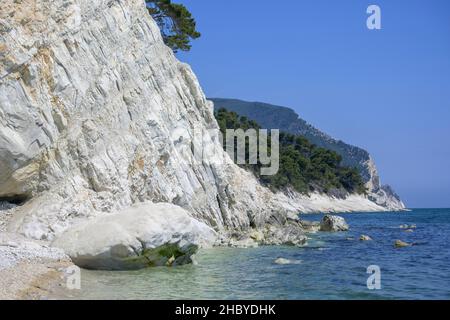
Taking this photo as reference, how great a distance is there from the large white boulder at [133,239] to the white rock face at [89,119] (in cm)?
218

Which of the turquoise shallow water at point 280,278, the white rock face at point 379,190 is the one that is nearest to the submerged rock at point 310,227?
the turquoise shallow water at point 280,278

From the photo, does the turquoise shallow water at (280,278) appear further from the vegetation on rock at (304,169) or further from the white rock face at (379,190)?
the white rock face at (379,190)

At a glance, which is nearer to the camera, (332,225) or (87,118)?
(87,118)

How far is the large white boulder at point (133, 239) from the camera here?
19250 mm

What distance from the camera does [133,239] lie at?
19.3 meters

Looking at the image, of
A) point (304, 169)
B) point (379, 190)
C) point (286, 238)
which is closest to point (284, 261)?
A: point (286, 238)

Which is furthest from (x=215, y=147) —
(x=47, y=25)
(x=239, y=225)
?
(x=47, y=25)

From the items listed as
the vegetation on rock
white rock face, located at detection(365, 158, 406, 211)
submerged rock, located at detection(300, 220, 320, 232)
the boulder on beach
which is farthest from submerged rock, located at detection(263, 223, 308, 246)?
white rock face, located at detection(365, 158, 406, 211)

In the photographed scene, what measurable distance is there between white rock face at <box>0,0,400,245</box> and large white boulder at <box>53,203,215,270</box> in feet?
7.14

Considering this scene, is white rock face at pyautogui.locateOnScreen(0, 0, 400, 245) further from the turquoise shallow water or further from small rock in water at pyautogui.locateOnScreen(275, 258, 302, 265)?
small rock in water at pyautogui.locateOnScreen(275, 258, 302, 265)

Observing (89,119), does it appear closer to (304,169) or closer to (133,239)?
(133,239)

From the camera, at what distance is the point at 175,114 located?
3625cm

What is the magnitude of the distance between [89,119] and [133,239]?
9005mm

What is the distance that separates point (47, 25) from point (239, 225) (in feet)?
72.3
